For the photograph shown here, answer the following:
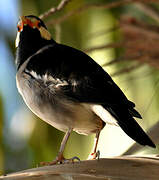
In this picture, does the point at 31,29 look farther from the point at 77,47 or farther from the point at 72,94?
the point at 77,47

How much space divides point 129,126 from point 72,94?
14.3 inches

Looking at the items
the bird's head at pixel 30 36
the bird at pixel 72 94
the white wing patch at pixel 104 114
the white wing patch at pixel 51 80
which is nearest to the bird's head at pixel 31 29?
the bird's head at pixel 30 36

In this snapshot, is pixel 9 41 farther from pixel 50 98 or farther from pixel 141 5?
pixel 50 98

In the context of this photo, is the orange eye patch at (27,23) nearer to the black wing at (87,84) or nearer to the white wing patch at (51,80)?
the black wing at (87,84)

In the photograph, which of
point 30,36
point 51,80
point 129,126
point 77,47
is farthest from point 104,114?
point 77,47

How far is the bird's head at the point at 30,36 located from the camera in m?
2.81

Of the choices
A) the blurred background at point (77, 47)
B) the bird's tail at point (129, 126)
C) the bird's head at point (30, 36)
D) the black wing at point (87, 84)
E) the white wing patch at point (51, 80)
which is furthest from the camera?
the blurred background at point (77, 47)

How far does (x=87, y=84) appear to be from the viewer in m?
2.18

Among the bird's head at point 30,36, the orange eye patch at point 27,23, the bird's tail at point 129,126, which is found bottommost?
the bird's tail at point 129,126

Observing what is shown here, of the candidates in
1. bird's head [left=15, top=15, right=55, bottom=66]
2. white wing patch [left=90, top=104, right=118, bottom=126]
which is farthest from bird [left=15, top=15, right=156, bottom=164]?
bird's head [left=15, top=15, right=55, bottom=66]

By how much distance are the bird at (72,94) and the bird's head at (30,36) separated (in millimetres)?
260

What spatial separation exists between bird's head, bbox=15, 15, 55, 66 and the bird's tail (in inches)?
35.8

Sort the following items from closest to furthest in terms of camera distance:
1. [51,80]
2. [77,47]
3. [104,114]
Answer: [104,114] < [51,80] < [77,47]

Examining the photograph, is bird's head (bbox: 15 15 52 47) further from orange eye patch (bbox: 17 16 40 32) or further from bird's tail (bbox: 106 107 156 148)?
bird's tail (bbox: 106 107 156 148)
